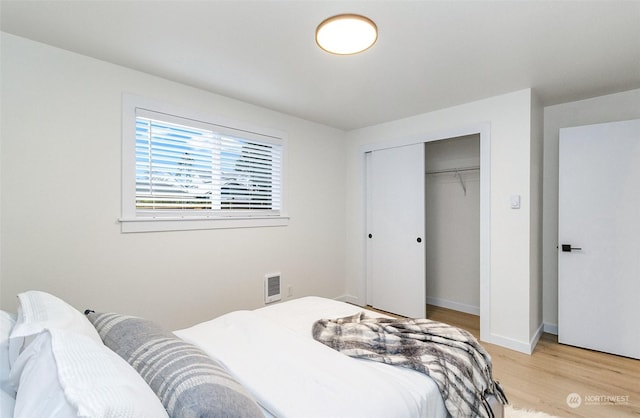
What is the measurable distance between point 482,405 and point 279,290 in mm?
2402

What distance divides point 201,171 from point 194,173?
0.23 ft

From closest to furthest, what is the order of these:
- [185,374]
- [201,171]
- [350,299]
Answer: [185,374] < [201,171] < [350,299]

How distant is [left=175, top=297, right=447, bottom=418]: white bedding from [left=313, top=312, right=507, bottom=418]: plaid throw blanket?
5 cm

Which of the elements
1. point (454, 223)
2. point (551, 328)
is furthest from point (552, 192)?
point (551, 328)

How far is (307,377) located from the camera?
1205 mm

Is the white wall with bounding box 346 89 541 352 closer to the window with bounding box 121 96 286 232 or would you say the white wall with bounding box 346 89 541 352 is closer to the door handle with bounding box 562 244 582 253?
the door handle with bounding box 562 244 582 253

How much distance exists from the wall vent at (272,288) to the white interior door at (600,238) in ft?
9.47

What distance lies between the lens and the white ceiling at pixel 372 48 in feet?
5.54

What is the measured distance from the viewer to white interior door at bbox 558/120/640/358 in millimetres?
2658

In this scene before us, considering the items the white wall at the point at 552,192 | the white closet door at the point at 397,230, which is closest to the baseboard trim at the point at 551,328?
the white wall at the point at 552,192

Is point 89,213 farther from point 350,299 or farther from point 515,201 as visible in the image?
point 515,201

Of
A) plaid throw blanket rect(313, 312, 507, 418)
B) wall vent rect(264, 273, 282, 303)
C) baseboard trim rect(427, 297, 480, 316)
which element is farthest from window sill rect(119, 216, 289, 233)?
baseboard trim rect(427, 297, 480, 316)

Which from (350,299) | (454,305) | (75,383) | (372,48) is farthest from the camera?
(350,299)

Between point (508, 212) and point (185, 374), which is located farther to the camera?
point (508, 212)
